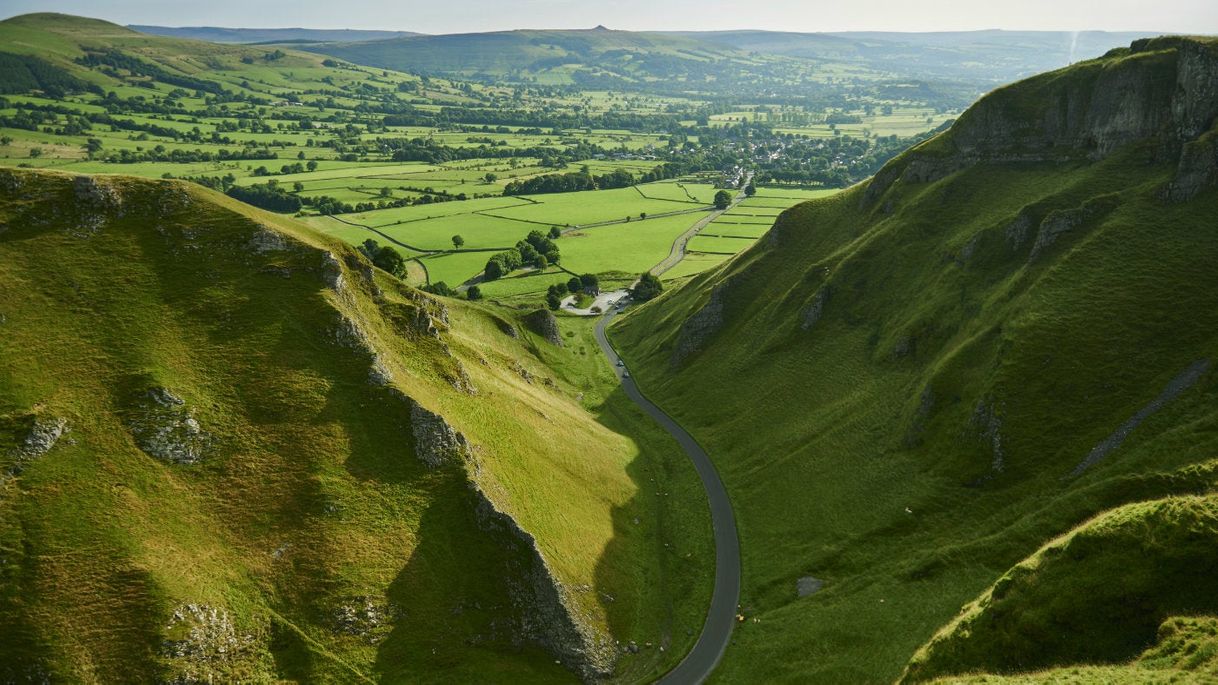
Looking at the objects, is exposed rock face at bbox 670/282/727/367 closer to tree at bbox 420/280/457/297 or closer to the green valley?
the green valley

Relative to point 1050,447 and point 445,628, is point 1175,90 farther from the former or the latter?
point 445,628

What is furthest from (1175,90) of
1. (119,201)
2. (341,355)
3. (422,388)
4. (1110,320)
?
(119,201)

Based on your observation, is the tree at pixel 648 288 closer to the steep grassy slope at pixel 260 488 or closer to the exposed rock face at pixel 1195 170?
the steep grassy slope at pixel 260 488

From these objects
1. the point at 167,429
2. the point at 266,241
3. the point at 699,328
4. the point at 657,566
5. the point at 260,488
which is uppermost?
the point at 266,241

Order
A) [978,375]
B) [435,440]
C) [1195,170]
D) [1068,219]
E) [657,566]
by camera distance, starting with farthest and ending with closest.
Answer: [1068,219], [1195,170], [978,375], [657,566], [435,440]

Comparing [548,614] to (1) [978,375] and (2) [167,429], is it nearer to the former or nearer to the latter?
A: (2) [167,429]

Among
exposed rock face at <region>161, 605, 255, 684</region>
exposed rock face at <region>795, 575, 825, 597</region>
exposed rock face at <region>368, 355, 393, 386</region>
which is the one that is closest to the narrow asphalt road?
exposed rock face at <region>795, 575, 825, 597</region>

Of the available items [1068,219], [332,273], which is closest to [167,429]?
[332,273]

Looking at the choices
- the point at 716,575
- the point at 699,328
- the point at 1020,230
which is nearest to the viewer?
the point at 716,575
